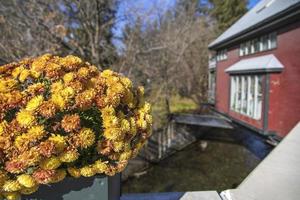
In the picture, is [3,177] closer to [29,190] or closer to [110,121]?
[29,190]

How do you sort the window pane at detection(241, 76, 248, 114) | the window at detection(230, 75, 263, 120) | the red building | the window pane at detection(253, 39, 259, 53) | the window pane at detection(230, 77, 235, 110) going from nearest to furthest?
1. the red building
2. the window at detection(230, 75, 263, 120)
3. the window pane at detection(241, 76, 248, 114)
4. the window pane at detection(253, 39, 259, 53)
5. the window pane at detection(230, 77, 235, 110)

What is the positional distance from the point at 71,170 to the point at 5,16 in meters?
9.99

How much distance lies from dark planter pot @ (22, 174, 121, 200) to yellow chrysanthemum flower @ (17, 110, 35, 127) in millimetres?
360

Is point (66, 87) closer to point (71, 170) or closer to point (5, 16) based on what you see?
point (71, 170)

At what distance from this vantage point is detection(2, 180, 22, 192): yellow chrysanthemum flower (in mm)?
1537

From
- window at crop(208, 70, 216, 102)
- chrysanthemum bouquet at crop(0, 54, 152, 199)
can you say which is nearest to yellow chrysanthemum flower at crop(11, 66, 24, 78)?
chrysanthemum bouquet at crop(0, 54, 152, 199)

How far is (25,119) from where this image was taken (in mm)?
1510

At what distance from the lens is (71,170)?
164 centimetres

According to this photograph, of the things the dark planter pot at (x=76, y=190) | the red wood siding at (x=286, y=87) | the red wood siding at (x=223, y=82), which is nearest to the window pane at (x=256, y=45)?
the red wood siding at (x=286, y=87)

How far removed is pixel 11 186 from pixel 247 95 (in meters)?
12.1

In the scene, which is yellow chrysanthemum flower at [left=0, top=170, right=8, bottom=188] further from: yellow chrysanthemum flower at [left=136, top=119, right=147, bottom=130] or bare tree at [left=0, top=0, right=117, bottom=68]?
bare tree at [left=0, top=0, right=117, bottom=68]

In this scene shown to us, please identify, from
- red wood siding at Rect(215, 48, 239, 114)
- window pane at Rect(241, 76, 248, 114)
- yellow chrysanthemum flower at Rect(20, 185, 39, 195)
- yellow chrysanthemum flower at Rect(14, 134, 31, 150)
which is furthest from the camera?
red wood siding at Rect(215, 48, 239, 114)

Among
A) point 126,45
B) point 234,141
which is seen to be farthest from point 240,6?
point 126,45

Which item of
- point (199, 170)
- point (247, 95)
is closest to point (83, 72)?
point (247, 95)
